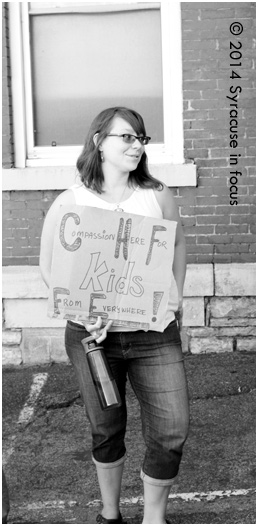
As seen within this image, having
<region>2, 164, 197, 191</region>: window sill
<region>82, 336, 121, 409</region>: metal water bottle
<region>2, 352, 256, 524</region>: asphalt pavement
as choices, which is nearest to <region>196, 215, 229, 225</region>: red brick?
<region>2, 164, 197, 191</region>: window sill

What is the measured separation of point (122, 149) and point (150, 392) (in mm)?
1044

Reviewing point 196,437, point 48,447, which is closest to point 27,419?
point 48,447

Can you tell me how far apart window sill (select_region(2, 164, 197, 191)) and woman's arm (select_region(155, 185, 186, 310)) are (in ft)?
9.28

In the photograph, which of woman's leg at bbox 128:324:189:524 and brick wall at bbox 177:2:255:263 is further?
brick wall at bbox 177:2:255:263

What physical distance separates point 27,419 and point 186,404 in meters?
2.38

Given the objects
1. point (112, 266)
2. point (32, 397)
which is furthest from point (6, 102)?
point (112, 266)

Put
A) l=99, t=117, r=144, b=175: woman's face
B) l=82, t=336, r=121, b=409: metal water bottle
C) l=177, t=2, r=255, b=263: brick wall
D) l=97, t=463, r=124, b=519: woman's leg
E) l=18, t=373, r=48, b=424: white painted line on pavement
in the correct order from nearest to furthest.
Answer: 1. l=82, t=336, r=121, b=409: metal water bottle
2. l=99, t=117, r=144, b=175: woman's face
3. l=97, t=463, r=124, b=519: woman's leg
4. l=18, t=373, r=48, b=424: white painted line on pavement
5. l=177, t=2, r=255, b=263: brick wall

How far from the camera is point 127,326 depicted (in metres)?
A: 3.33

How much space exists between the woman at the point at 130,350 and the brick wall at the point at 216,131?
3.03m

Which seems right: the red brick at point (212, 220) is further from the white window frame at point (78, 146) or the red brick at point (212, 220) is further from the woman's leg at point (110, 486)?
the woman's leg at point (110, 486)

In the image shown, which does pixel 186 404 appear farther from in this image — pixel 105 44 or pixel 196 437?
pixel 105 44

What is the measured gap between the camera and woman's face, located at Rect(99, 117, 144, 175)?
338 centimetres

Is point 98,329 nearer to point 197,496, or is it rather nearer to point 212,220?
point 197,496

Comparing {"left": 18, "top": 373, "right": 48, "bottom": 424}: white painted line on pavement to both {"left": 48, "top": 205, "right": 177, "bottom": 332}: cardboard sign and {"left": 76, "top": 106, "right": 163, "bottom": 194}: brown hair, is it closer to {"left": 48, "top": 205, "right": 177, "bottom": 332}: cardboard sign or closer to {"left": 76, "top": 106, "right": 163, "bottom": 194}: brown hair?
{"left": 48, "top": 205, "right": 177, "bottom": 332}: cardboard sign
